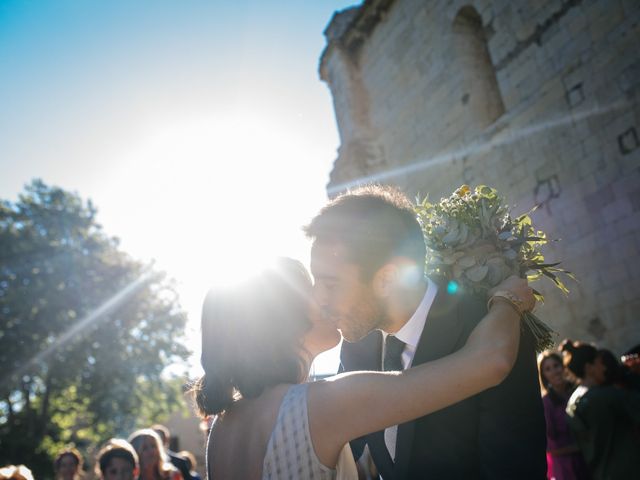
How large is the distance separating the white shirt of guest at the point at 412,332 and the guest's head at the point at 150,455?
3914mm

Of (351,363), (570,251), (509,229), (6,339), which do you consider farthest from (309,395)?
(6,339)

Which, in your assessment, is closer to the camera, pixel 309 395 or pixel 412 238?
pixel 309 395

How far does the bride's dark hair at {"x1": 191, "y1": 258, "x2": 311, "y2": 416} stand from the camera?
6.24ft

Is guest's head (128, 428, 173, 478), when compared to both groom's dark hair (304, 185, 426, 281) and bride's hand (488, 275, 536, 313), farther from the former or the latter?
bride's hand (488, 275, 536, 313)

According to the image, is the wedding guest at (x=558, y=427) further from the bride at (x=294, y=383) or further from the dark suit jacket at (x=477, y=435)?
the bride at (x=294, y=383)

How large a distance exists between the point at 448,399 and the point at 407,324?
0.58m

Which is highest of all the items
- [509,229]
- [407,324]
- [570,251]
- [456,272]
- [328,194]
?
[328,194]

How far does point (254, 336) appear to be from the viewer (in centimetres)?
196

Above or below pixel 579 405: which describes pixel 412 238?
above

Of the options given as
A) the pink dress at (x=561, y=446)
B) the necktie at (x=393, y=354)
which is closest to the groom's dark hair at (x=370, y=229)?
the necktie at (x=393, y=354)

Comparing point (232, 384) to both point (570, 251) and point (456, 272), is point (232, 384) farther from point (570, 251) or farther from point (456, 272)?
point (570, 251)

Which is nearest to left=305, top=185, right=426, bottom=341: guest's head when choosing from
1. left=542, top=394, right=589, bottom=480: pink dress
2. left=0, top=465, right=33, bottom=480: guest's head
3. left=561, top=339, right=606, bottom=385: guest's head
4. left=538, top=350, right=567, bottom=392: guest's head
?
left=561, top=339, right=606, bottom=385: guest's head

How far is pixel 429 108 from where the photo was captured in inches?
378

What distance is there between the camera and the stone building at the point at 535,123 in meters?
6.39
